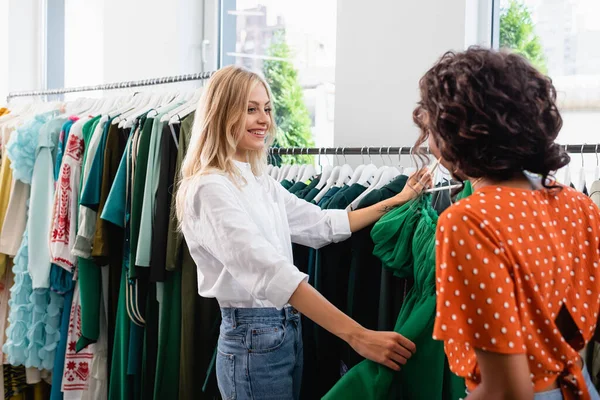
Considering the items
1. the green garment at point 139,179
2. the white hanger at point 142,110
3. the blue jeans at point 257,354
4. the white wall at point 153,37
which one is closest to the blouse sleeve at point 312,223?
the blue jeans at point 257,354

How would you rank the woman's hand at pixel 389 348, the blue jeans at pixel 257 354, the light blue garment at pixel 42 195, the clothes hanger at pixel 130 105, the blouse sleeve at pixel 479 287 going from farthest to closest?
the light blue garment at pixel 42 195
the clothes hanger at pixel 130 105
the blue jeans at pixel 257 354
the woman's hand at pixel 389 348
the blouse sleeve at pixel 479 287

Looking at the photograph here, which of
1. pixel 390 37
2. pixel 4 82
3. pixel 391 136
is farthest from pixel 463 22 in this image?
pixel 4 82

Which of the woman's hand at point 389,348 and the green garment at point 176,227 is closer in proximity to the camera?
the woman's hand at point 389,348

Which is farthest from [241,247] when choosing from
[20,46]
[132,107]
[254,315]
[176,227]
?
[20,46]

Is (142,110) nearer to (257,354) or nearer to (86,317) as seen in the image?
(86,317)

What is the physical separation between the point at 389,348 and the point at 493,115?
0.67 meters

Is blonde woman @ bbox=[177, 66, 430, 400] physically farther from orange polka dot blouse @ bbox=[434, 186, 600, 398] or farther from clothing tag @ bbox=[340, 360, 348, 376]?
orange polka dot blouse @ bbox=[434, 186, 600, 398]

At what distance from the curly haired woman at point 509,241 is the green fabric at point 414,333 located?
16.4 inches

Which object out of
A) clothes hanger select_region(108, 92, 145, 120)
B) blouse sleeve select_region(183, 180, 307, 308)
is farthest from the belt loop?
clothes hanger select_region(108, 92, 145, 120)

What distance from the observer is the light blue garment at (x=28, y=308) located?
9.30 feet

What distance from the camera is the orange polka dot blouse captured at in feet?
3.32

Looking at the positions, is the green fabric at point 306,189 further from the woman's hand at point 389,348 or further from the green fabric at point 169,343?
the woman's hand at point 389,348

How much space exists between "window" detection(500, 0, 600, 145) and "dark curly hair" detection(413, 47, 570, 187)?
1.32m

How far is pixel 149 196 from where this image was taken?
236 cm
